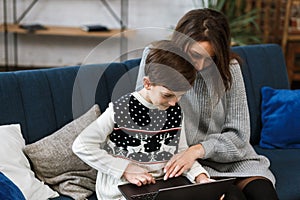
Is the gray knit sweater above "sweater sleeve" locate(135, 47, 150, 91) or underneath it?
underneath

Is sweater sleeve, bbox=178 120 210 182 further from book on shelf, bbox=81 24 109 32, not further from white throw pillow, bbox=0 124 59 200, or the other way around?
book on shelf, bbox=81 24 109 32

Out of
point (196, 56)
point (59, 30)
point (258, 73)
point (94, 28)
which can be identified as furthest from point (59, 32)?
point (196, 56)

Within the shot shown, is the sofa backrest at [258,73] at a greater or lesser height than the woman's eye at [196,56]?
lesser

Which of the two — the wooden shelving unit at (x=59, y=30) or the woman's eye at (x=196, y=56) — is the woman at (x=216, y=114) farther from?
the wooden shelving unit at (x=59, y=30)

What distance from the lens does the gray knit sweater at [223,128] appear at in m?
1.87

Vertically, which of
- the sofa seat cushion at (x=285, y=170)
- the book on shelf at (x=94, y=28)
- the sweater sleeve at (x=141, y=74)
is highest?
the sweater sleeve at (x=141, y=74)

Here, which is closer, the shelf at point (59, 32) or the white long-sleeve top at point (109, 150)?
the white long-sleeve top at point (109, 150)

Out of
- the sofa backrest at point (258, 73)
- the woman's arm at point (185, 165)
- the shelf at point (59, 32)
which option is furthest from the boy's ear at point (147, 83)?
the shelf at point (59, 32)

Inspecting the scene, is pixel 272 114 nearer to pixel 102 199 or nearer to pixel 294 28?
pixel 102 199

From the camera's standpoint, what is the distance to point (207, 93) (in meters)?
1.88

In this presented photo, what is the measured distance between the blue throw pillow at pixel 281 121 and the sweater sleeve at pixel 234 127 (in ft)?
1.63

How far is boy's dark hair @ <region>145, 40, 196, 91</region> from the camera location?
5.18 feet

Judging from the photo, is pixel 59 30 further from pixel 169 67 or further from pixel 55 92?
pixel 169 67

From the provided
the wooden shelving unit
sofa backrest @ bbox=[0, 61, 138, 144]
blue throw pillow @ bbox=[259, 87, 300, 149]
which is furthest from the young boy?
the wooden shelving unit
